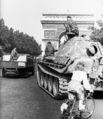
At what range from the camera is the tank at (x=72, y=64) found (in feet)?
40.7

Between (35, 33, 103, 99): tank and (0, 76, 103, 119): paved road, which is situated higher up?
(35, 33, 103, 99): tank

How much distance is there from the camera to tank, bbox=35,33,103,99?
1241 cm

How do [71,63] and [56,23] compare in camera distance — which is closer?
[71,63]

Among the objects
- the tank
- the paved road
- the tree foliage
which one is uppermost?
the tree foliage

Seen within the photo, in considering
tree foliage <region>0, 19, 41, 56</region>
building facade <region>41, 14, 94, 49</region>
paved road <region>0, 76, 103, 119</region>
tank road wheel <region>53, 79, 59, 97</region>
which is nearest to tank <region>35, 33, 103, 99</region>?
tank road wheel <region>53, 79, 59, 97</region>

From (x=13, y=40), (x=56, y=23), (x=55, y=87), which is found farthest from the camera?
(x=56, y=23)

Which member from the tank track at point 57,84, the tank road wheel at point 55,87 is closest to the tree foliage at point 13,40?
the tank track at point 57,84

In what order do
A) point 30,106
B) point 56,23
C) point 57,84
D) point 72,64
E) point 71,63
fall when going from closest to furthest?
point 30,106 → point 72,64 → point 71,63 → point 57,84 → point 56,23

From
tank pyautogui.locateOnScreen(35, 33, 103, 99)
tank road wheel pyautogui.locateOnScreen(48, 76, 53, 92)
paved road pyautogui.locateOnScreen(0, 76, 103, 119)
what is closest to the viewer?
paved road pyautogui.locateOnScreen(0, 76, 103, 119)

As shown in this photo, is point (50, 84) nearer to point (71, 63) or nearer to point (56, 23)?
point (71, 63)

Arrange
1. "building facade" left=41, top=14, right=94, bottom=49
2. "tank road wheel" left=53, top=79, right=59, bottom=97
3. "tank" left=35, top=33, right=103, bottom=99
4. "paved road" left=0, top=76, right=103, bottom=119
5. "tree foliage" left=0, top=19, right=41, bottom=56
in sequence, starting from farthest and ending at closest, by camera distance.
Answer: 1. "building facade" left=41, top=14, right=94, bottom=49
2. "tree foliage" left=0, top=19, right=41, bottom=56
3. "tank road wheel" left=53, top=79, right=59, bottom=97
4. "tank" left=35, top=33, right=103, bottom=99
5. "paved road" left=0, top=76, right=103, bottom=119

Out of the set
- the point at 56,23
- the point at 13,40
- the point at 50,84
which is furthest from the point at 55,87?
the point at 56,23

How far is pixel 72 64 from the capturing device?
41.5 feet

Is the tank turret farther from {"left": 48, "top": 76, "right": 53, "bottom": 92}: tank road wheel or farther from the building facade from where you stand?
the building facade
